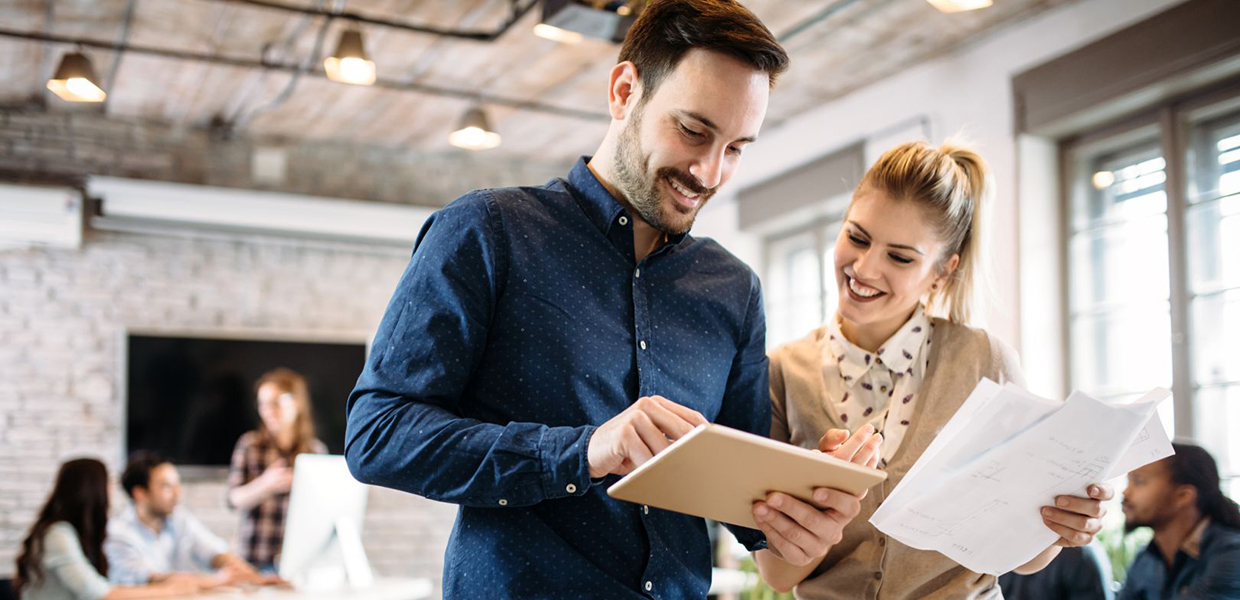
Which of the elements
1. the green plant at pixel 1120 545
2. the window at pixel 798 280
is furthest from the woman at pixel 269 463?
the green plant at pixel 1120 545

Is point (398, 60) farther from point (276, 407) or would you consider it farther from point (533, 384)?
point (533, 384)

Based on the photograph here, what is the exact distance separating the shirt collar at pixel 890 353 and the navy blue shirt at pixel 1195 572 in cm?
152

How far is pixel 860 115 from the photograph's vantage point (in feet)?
18.1

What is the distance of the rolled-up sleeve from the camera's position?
117 centimetres

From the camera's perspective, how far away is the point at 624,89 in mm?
1487

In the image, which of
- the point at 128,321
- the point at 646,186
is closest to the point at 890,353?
the point at 646,186

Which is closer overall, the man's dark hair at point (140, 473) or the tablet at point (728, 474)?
the tablet at point (728, 474)

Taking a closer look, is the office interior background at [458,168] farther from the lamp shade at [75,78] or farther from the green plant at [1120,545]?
the green plant at [1120,545]

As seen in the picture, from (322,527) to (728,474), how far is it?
3.01m

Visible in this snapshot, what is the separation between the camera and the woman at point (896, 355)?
172 cm

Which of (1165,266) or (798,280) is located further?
(798,280)

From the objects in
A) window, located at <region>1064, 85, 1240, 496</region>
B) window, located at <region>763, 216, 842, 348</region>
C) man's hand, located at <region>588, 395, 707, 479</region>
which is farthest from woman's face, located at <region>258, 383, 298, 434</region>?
man's hand, located at <region>588, 395, 707, 479</region>

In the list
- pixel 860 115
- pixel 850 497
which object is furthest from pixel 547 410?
pixel 860 115

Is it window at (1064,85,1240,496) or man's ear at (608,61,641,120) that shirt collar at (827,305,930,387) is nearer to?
man's ear at (608,61,641,120)
